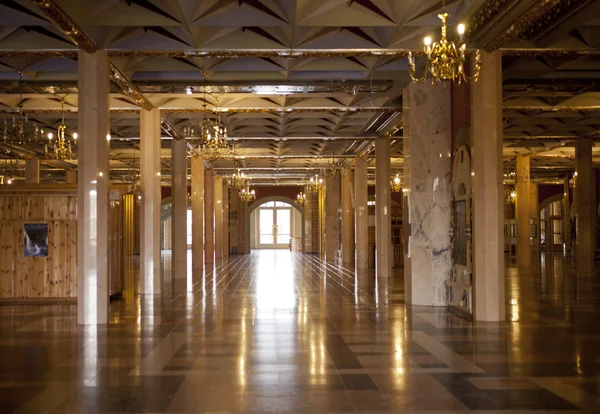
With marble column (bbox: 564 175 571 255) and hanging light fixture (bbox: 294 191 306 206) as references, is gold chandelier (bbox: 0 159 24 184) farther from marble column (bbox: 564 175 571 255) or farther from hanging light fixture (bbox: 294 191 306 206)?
marble column (bbox: 564 175 571 255)

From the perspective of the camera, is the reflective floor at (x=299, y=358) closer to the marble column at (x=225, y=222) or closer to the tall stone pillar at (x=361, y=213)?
the tall stone pillar at (x=361, y=213)

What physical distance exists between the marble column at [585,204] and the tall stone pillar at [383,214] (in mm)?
5756

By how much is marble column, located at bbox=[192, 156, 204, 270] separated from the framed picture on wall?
9.39 m

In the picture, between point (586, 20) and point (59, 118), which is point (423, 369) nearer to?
point (586, 20)

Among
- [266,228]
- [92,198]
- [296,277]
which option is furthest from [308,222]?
[92,198]

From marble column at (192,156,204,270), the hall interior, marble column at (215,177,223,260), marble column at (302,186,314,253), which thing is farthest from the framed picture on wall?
marble column at (302,186,314,253)

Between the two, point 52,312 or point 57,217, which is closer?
point 52,312

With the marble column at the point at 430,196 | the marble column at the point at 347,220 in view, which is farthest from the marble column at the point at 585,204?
the marble column at the point at 430,196

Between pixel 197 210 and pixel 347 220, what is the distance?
605 centimetres

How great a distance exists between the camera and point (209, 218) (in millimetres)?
24672

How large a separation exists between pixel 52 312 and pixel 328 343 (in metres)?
4.98

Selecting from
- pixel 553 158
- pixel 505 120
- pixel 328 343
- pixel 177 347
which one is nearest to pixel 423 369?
pixel 328 343

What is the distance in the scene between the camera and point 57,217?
11.6m

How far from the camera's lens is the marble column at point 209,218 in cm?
2371
